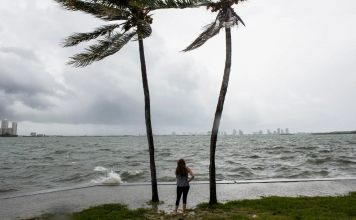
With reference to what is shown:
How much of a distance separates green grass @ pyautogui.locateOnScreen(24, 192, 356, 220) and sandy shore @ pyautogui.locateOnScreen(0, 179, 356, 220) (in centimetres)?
77

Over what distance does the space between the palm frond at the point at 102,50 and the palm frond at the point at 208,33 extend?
218 cm

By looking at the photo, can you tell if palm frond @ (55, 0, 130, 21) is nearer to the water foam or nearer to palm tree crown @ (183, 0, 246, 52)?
palm tree crown @ (183, 0, 246, 52)

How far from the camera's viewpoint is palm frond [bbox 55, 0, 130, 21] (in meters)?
7.74

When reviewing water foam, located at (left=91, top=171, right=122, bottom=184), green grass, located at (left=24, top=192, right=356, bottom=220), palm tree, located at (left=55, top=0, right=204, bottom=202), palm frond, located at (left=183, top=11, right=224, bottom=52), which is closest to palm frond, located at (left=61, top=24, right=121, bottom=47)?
palm tree, located at (left=55, top=0, right=204, bottom=202)

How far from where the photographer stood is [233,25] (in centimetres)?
826

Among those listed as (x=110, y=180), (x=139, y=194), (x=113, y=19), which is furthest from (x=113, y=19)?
(x=110, y=180)

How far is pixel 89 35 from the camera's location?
8.93m

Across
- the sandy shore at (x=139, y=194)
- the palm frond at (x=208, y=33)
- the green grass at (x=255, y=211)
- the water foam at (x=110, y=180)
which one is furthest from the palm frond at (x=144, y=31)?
the water foam at (x=110, y=180)

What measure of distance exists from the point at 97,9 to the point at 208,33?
362 cm

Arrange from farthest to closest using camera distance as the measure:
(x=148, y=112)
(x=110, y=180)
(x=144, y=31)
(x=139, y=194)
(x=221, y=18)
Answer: (x=110, y=180), (x=139, y=194), (x=148, y=112), (x=221, y=18), (x=144, y=31)

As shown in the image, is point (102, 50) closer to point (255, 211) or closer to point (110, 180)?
point (255, 211)

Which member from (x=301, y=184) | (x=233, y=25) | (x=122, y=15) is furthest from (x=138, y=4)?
(x=301, y=184)

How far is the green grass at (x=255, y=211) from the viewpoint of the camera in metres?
7.40

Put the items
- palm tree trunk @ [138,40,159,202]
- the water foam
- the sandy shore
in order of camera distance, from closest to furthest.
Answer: the sandy shore, palm tree trunk @ [138,40,159,202], the water foam
